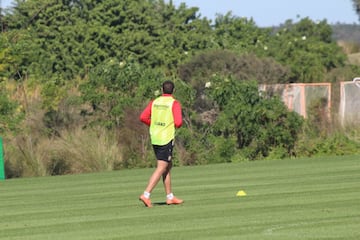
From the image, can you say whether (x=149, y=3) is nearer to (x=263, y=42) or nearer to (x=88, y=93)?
(x=263, y=42)

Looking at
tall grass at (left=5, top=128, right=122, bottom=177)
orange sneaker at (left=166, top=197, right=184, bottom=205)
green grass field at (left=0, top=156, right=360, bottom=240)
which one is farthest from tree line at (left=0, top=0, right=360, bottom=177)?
orange sneaker at (left=166, top=197, right=184, bottom=205)

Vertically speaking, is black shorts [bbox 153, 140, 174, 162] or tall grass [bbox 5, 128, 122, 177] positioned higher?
black shorts [bbox 153, 140, 174, 162]

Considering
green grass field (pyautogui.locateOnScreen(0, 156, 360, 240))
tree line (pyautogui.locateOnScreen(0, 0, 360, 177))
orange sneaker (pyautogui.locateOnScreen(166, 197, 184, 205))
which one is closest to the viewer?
green grass field (pyautogui.locateOnScreen(0, 156, 360, 240))

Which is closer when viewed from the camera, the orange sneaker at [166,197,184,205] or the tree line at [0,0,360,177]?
the orange sneaker at [166,197,184,205]

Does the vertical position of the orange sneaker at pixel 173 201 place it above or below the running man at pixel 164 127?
below

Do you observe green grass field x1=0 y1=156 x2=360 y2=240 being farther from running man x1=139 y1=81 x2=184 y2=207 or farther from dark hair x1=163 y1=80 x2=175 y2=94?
dark hair x1=163 y1=80 x2=175 y2=94

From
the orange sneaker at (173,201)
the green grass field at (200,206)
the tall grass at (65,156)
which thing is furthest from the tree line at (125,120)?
the orange sneaker at (173,201)

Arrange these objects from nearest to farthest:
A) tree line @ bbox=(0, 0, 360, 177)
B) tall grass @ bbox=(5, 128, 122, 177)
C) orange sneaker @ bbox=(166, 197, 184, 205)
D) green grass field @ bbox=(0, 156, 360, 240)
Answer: green grass field @ bbox=(0, 156, 360, 240) < orange sneaker @ bbox=(166, 197, 184, 205) < tall grass @ bbox=(5, 128, 122, 177) < tree line @ bbox=(0, 0, 360, 177)

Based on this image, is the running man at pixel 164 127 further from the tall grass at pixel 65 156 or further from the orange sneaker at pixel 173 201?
the tall grass at pixel 65 156

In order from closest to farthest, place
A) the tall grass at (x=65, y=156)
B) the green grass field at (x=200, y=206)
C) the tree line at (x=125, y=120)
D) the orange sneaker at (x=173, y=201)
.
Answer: the green grass field at (x=200, y=206) → the orange sneaker at (x=173, y=201) → the tall grass at (x=65, y=156) → the tree line at (x=125, y=120)

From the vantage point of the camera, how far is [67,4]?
183 feet

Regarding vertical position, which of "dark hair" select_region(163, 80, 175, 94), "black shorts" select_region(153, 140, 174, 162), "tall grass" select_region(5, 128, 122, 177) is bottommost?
"tall grass" select_region(5, 128, 122, 177)

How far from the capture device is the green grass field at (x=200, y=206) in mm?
13141

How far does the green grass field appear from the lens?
13141 millimetres
